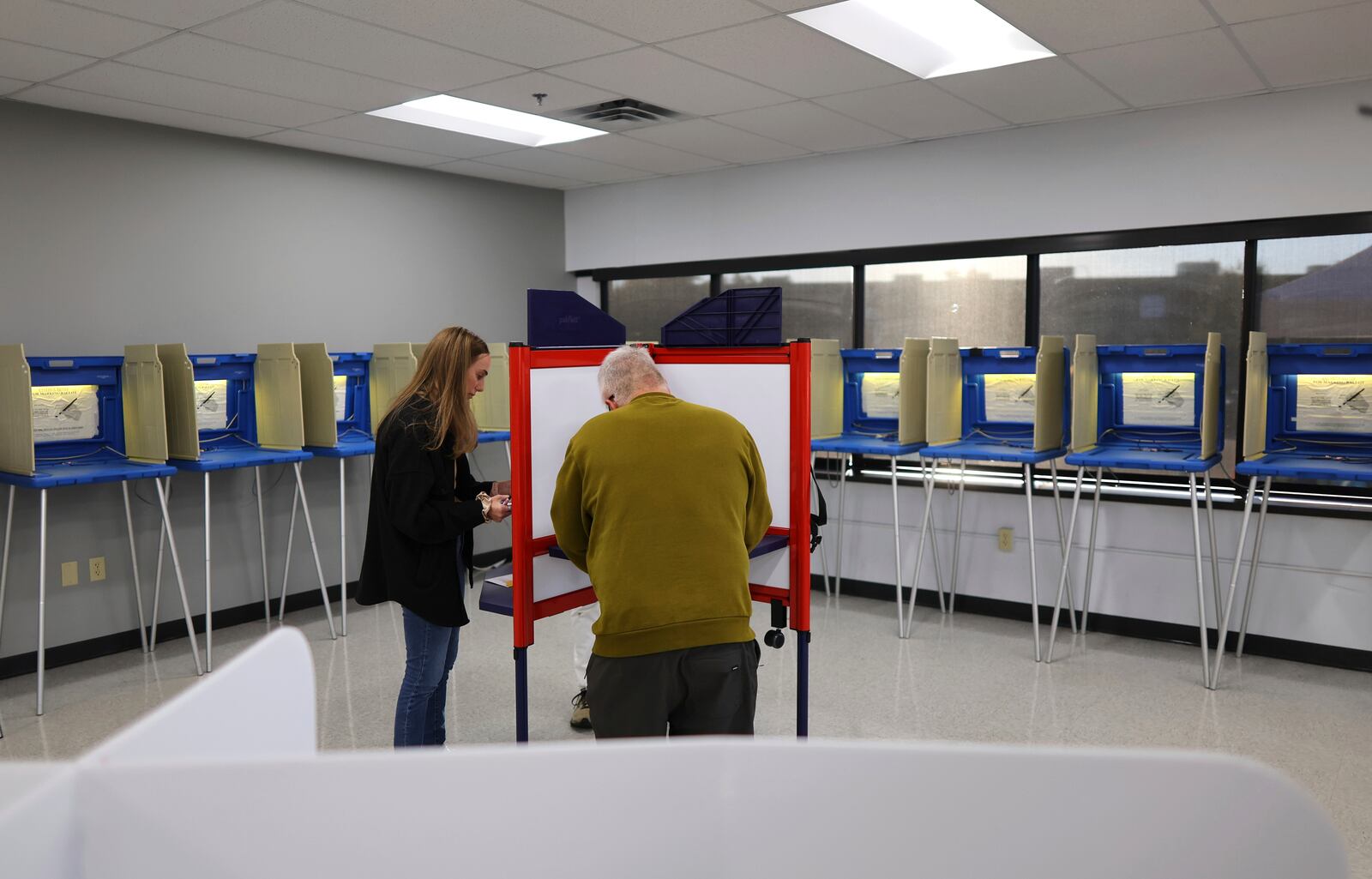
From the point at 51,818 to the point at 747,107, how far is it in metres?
4.06

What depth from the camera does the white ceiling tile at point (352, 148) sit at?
15.6 feet

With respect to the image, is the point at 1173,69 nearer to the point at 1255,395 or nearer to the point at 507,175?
the point at 1255,395

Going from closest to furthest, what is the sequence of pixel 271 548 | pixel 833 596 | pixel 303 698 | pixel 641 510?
pixel 303 698 < pixel 641 510 < pixel 271 548 < pixel 833 596

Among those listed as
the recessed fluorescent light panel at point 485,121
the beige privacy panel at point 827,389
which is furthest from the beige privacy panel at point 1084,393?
the recessed fluorescent light panel at point 485,121

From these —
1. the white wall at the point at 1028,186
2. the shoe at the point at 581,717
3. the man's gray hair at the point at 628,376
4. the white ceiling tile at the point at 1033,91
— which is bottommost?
the shoe at the point at 581,717

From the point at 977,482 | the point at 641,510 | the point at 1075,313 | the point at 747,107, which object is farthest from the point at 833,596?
the point at 641,510

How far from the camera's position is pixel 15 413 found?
3.65m

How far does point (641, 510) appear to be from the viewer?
204 centimetres

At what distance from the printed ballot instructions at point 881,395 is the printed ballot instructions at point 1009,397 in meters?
0.47

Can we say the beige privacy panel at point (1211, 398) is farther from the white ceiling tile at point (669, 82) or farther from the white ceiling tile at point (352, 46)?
the white ceiling tile at point (352, 46)

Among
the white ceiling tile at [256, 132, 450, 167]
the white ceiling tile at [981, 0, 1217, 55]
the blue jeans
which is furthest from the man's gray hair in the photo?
the white ceiling tile at [256, 132, 450, 167]

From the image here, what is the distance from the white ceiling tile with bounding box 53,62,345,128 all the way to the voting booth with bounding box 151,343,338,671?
98 centimetres

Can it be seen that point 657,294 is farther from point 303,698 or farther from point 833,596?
point 303,698

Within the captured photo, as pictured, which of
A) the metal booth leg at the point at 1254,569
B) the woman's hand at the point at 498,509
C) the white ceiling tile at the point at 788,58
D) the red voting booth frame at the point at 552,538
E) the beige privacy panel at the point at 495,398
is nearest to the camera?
the red voting booth frame at the point at 552,538
